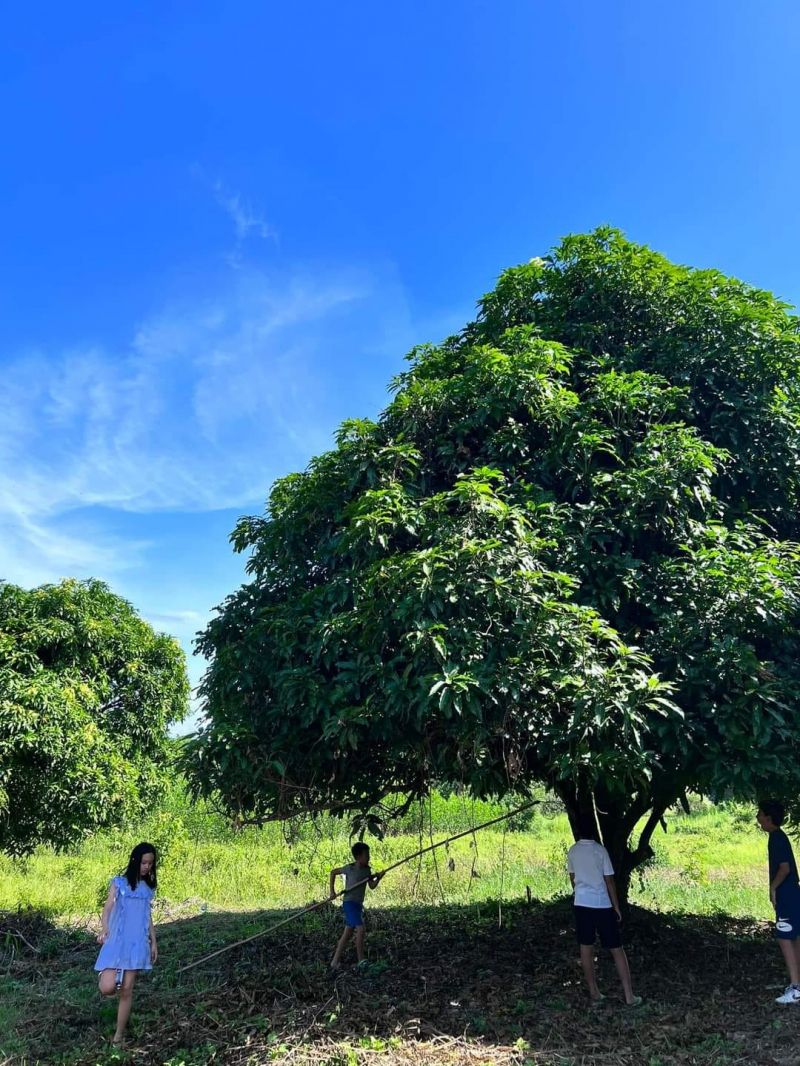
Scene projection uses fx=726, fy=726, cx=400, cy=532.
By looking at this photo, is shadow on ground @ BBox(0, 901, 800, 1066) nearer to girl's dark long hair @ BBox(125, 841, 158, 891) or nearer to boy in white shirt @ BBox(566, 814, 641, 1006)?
boy in white shirt @ BBox(566, 814, 641, 1006)

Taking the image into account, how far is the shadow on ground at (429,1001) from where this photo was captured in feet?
18.4

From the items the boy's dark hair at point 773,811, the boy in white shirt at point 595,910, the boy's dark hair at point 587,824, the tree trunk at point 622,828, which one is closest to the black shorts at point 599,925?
the boy in white shirt at point 595,910

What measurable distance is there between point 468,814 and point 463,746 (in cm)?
1854

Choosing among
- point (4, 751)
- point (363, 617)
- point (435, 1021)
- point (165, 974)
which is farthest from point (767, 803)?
point (4, 751)

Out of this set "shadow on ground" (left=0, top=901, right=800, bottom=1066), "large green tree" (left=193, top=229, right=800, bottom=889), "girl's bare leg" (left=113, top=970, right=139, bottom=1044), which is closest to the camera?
"large green tree" (left=193, top=229, right=800, bottom=889)

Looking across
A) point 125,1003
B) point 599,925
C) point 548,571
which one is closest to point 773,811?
point 599,925

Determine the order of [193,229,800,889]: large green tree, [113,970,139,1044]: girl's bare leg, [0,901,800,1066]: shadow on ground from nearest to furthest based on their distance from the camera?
[193,229,800,889]: large green tree → [0,901,800,1066]: shadow on ground → [113,970,139,1044]: girl's bare leg

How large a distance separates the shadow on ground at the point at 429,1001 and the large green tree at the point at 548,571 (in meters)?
1.72

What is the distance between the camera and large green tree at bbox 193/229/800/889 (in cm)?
541

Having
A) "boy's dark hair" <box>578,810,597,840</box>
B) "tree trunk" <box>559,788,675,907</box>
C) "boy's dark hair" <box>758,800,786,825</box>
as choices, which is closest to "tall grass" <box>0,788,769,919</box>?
"tree trunk" <box>559,788,675,907</box>

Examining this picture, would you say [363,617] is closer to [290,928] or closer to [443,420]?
[443,420]

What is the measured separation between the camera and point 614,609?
244 inches

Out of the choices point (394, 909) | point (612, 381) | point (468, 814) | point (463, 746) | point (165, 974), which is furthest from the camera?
point (468, 814)

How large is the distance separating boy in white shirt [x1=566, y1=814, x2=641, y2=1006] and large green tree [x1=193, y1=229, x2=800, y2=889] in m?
0.73
